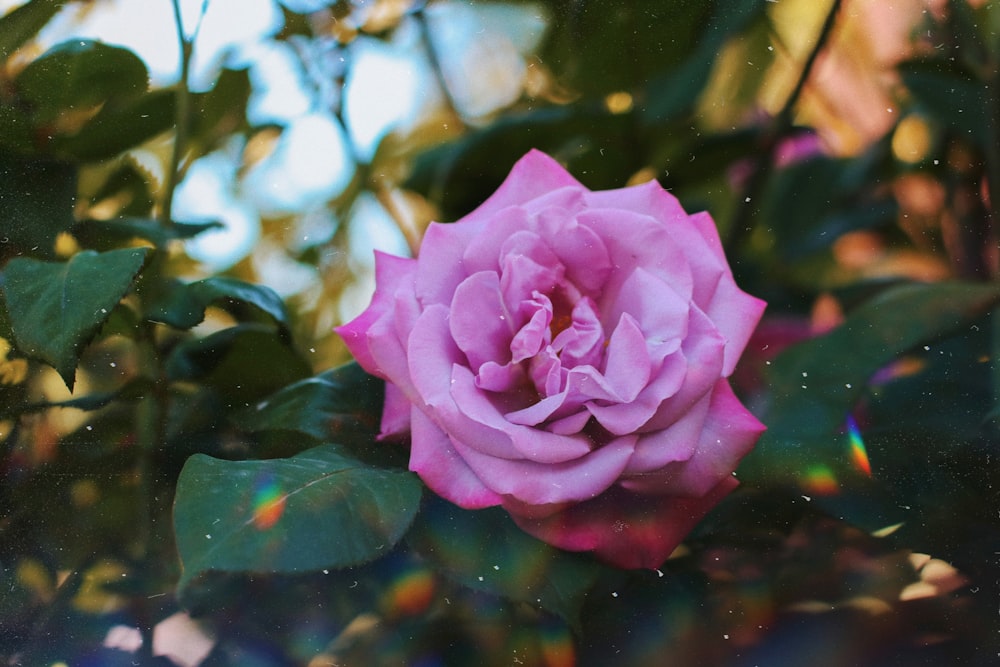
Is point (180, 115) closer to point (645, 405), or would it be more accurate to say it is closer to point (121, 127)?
point (121, 127)

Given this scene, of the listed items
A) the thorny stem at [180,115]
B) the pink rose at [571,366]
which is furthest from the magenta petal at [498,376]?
the thorny stem at [180,115]

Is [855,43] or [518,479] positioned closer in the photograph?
[518,479]

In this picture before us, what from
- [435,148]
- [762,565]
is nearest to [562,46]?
[435,148]

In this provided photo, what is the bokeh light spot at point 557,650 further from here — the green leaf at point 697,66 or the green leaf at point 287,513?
the green leaf at point 697,66

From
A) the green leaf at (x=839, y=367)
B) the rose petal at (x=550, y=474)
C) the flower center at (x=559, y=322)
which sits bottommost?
the green leaf at (x=839, y=367)

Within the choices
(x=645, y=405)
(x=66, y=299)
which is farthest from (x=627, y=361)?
(x=66, y=299)

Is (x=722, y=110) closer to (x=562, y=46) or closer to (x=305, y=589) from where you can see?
(x=562, y=46)
